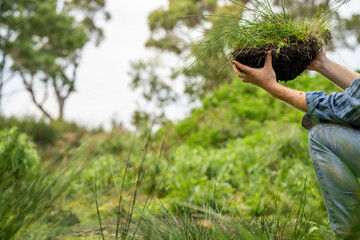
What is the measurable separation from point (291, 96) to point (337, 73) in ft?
1.11

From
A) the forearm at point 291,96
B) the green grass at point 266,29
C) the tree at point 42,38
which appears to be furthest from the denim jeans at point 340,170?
the tree at point 42,38

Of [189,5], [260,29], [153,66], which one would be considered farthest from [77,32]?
[260,29]

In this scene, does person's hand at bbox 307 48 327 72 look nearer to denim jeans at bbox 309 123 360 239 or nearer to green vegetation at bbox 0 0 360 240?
green vegetation at bbox 0 0 360 240

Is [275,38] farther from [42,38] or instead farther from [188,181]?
[42,38]

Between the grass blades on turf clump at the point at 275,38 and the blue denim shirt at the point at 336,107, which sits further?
the grass blades on turf clump at the point at 275,38

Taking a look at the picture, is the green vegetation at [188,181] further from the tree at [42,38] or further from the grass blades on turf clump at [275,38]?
the tree at [42,38]

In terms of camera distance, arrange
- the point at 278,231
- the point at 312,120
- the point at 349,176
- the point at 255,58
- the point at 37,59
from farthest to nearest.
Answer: the point at 37,59 → the point at 278,231 → the point at 255,58 → the point at 312,120 → the point at 349,176

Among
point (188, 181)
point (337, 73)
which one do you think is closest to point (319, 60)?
point (337, 73)

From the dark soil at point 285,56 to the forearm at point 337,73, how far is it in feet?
0.26

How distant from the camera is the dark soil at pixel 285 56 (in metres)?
1.50

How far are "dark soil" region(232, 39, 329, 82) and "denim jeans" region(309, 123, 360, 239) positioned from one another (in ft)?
1.27

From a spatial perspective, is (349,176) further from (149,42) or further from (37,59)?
(149,42)

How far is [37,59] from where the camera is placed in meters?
14.8

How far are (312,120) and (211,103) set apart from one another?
638cm
